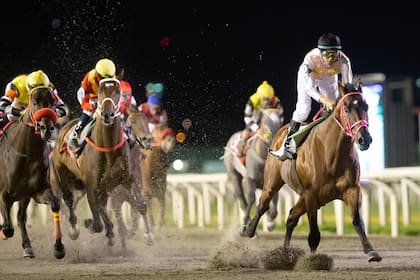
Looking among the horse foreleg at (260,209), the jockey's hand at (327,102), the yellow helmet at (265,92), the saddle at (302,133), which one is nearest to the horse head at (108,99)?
the horse foreleg at (260,209)

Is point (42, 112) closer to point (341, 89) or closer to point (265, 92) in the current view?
point (341, 89)

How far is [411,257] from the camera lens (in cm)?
1052

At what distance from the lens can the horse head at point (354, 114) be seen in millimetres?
8812

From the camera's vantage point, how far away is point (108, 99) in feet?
35.5

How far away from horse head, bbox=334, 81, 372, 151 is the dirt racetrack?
1257mm

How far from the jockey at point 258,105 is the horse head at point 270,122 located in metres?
0.68

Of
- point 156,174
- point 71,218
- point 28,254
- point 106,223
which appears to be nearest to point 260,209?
point 106,223

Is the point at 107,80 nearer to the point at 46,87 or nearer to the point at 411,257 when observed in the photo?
the point at 46,87

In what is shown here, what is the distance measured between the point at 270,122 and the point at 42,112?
5.11m

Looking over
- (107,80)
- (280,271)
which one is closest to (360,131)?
(280,271)

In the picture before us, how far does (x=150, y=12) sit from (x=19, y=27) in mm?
5838

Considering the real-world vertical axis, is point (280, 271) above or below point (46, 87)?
below

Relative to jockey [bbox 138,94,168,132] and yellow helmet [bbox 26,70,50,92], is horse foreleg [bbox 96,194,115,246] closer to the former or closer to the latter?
yellow helmet [bbox 26,70,50,92]

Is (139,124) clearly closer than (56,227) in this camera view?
No
